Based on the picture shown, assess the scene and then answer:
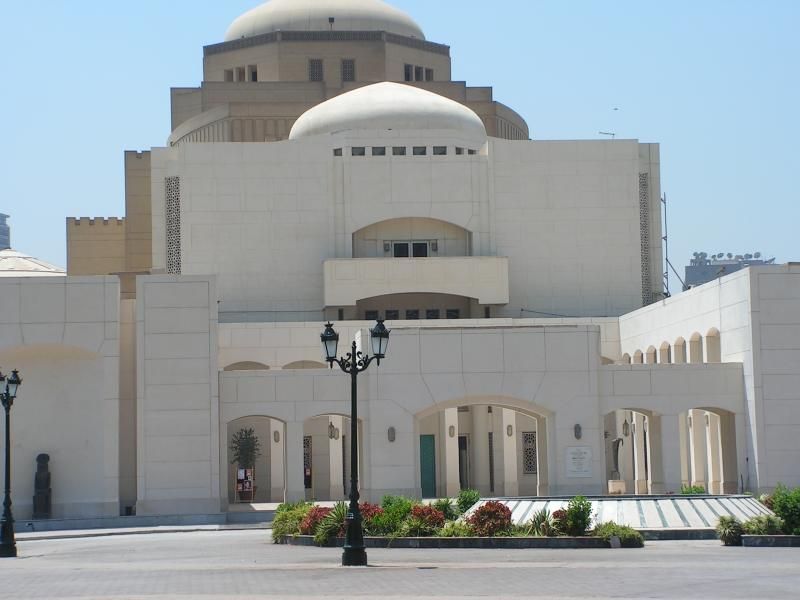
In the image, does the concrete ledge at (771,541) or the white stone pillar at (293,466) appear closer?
the concrete ledge at (771,541)

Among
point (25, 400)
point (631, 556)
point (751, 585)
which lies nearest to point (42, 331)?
point (25, 400)

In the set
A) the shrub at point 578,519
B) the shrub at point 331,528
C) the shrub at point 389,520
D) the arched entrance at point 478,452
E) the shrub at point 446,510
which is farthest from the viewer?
the arched entrance at point 478,452

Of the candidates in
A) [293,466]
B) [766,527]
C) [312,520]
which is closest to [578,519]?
[766,527]

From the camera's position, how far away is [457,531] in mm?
26000

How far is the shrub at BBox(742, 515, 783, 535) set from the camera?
80.1ft

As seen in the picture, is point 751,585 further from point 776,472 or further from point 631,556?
point 776,472

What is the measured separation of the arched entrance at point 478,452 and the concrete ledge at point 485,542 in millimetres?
19757

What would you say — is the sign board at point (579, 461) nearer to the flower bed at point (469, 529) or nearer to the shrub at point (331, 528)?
the flower bed at point (469, 529)

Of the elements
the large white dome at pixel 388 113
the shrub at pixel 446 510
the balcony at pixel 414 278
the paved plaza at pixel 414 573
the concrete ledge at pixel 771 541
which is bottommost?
the paved plaza at pixel 414 573

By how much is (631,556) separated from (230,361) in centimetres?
2633

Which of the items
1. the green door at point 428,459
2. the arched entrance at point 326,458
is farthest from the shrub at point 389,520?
the green door at point 428,459

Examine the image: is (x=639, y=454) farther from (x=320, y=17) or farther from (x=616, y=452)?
(x=320, y=17)

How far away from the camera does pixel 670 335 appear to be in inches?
1753

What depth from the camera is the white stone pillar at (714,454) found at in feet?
138
